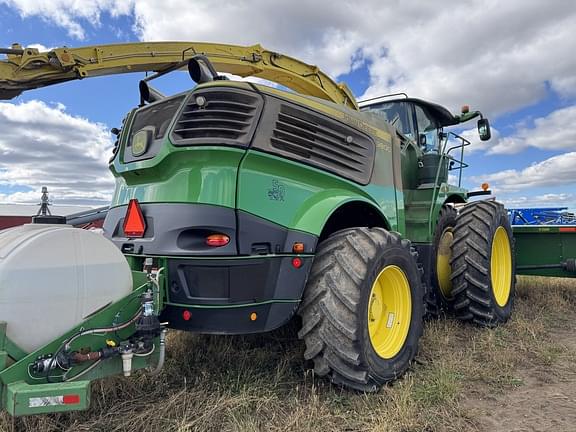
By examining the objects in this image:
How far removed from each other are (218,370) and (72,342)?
138cm

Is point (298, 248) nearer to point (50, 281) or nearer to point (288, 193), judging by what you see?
point (288, 193)

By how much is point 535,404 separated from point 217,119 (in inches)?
115

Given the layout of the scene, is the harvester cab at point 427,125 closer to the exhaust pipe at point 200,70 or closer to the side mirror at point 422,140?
the side mirror at point 422,140

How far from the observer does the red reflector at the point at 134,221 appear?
3.27 m

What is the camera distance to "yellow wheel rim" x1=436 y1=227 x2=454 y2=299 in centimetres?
521

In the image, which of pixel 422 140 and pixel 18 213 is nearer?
pixel 422 140

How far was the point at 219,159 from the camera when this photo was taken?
3043mm

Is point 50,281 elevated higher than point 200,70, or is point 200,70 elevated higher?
point 200,70

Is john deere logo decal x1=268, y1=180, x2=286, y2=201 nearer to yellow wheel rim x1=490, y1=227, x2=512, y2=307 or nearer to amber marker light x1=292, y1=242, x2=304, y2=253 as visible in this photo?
amber marker light x1=292, y1=242, x2=304, y2=253

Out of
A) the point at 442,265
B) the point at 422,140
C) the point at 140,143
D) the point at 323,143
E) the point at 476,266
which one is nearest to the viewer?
the point at 140,143

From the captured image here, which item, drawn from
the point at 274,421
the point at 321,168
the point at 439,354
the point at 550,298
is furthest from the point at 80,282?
the point at 550,298

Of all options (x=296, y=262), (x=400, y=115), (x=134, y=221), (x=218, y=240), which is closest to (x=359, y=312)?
(x=296, y=262)

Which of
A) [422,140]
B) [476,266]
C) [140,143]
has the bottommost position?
[476,266]

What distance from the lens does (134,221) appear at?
3.31 m
